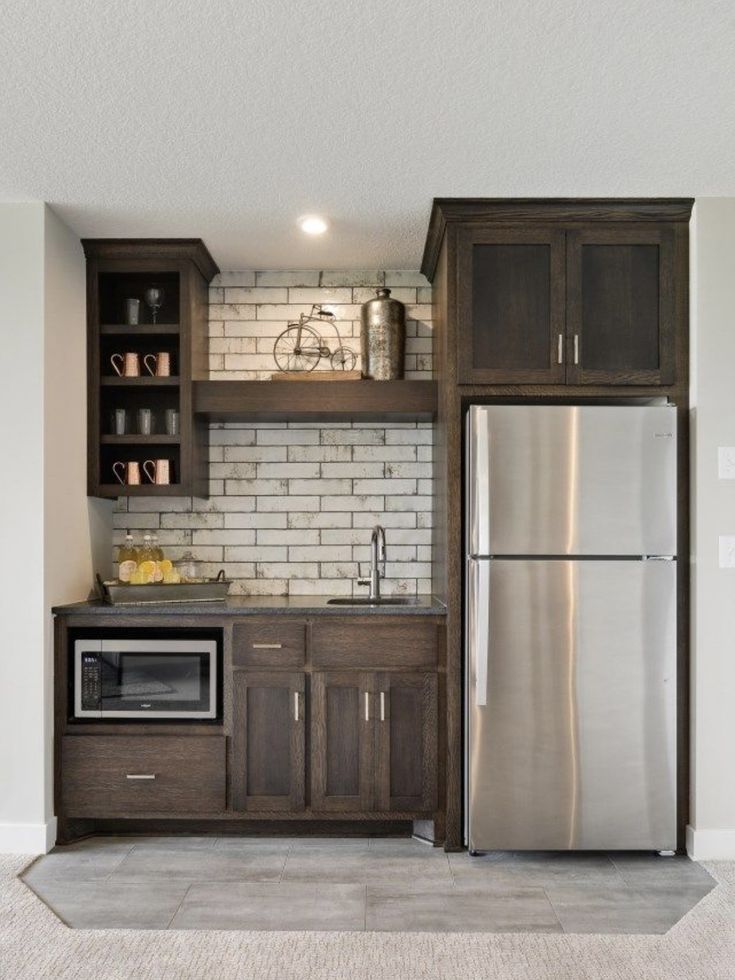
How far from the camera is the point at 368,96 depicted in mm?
2664

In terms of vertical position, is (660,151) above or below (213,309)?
above

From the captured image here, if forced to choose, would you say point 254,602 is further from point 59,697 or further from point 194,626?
point 59,697

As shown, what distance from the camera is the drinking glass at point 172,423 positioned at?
161 inches

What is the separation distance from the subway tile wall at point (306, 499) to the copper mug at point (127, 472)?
0.24m

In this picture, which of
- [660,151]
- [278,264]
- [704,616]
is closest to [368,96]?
[660,151]

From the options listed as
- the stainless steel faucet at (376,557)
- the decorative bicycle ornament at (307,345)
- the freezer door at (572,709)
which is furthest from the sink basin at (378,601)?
the decorative bicycle ornament at (307,345)

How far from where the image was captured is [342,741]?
3.65 m

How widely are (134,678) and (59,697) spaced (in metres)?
0.30

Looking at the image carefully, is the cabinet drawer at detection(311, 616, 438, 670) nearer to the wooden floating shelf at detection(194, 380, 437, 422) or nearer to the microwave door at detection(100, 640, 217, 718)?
the microwave door at detection(100, 640, 217, 718)

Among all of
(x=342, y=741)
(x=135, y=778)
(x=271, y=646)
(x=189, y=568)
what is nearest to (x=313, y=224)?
(x=189, y=568)

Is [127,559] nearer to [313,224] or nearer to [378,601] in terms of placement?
[378,601]

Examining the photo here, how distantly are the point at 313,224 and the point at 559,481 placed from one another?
1472 millimetres

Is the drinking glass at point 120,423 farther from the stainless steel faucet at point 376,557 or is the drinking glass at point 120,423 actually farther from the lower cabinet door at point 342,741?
the lower cabinet door at point 342,741

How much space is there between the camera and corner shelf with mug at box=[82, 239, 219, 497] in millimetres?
4035
